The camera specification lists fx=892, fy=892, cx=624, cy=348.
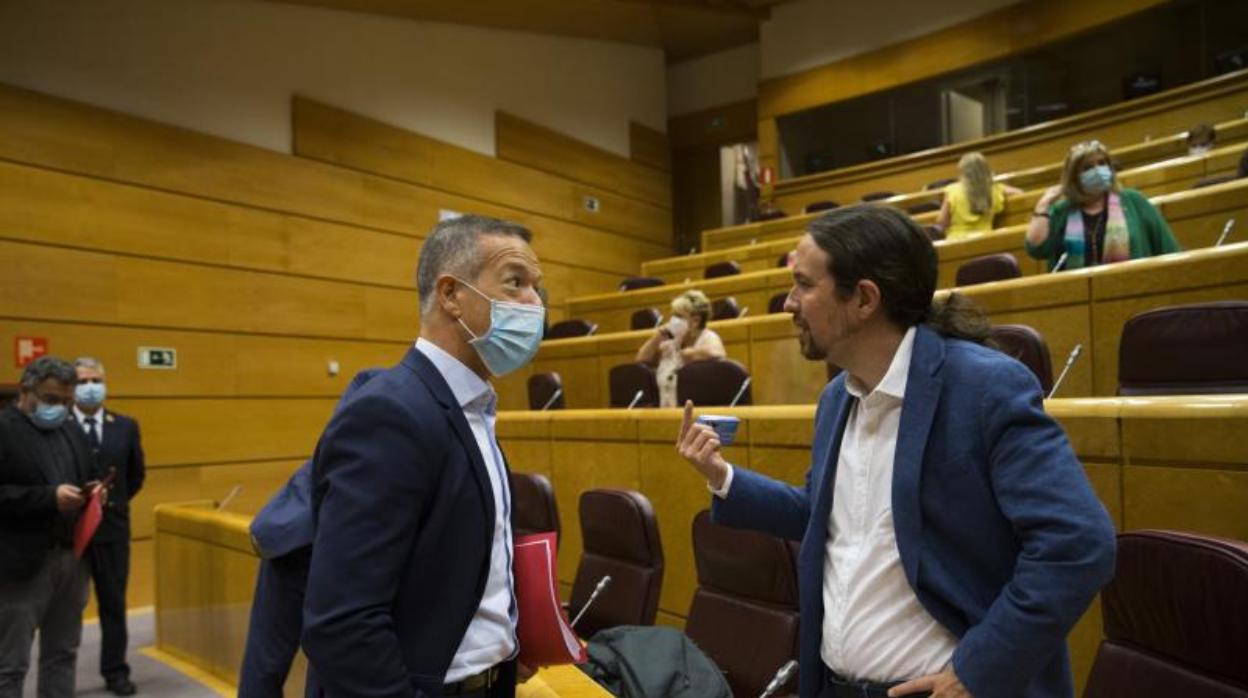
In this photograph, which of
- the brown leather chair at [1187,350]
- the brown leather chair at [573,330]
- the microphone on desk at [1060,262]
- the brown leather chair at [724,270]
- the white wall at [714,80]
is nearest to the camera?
the brown leather chair at [1187,350]

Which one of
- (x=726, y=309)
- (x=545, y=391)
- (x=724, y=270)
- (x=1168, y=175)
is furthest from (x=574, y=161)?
(x=1168, y=175)

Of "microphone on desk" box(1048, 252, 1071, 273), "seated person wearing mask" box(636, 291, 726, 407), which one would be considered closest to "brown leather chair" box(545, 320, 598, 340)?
"seated person wearing mask" box(636, 291, 726, 407)

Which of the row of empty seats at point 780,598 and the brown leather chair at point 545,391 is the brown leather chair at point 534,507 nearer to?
the row of empty seats at point 780,598

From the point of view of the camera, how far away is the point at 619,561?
2297mm

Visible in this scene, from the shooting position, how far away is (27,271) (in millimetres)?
4531

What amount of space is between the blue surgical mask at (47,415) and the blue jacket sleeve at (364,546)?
2341 millimetres

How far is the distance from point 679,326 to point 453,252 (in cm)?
291

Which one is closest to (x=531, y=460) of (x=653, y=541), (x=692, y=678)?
(x=653, y=541)

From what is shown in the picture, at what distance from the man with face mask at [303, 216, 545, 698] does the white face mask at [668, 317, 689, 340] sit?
112 inches

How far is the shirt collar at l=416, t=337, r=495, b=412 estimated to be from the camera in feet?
3.54

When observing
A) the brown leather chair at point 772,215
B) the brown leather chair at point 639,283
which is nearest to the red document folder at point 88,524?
the brown leather chair at point 639,283

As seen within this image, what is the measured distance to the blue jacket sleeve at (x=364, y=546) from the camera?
89cm

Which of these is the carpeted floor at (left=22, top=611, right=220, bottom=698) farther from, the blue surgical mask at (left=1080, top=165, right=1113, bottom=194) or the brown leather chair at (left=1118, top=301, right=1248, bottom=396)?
the blue surgical mask at (left=1080, top=165, right=1113, bottom=194)

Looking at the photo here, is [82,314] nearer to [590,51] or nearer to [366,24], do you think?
[366,24]
